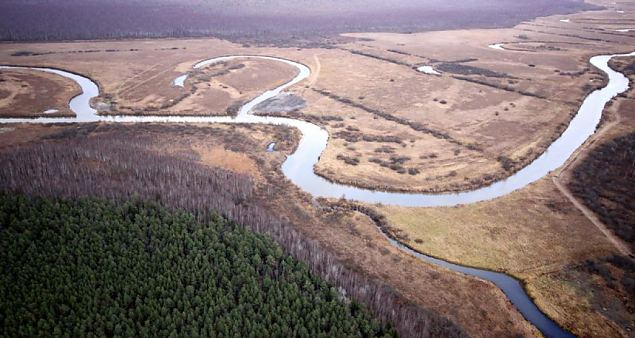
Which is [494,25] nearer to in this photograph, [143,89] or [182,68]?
[182,68]

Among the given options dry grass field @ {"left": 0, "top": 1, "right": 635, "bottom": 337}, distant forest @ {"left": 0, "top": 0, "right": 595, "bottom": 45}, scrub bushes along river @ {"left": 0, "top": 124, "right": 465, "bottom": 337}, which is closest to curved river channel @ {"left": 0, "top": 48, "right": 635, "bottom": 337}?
dry grass field @ {"left": 0, "top": 1, "right": 635, "bottom": 337}

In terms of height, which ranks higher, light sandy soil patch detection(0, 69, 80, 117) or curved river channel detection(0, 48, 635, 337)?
light sandy soil patch detection(0, 69, 80, 117)

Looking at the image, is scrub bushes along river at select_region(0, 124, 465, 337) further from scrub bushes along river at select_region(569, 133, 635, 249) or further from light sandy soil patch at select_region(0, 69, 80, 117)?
scrub bushes along river at select_region(569, 133, 635, 249)

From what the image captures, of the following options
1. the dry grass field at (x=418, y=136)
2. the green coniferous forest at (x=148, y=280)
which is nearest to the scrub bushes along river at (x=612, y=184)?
the dry grass field at (x=418, y=136)

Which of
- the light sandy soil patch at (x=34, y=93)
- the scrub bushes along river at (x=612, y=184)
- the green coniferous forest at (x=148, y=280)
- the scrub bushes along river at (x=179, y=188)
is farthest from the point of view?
the light sandy soil patch at (x=34, y=93)

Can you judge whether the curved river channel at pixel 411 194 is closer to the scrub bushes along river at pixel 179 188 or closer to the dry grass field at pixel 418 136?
the dry grass field at pixel 418 136

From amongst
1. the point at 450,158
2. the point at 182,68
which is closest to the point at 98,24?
the point at 182,68

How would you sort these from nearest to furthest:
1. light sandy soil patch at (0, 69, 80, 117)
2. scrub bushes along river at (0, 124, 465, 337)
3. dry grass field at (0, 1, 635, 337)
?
scrub bushes along river at (0, 124, 465, 337), dry grass field at (0, 1, 635, 337), light sandy soil patch at (0, 69, 80, 117)
